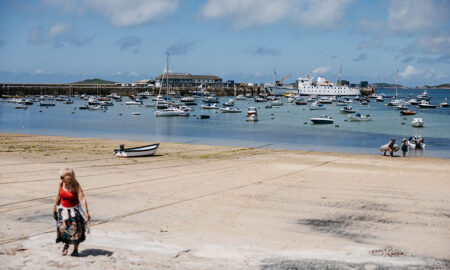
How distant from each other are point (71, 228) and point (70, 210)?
1.23 feet

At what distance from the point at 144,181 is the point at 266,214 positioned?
6625 mm

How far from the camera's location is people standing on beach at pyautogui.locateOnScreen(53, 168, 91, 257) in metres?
8.55

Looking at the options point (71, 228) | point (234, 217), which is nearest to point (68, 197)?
point (71, 228)

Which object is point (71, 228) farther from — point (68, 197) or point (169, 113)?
point (169, 113)

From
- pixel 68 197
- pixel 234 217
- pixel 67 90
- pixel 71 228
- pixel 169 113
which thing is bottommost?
pixel 234 217

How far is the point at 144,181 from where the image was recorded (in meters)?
18.4

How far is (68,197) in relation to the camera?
8.60 metres

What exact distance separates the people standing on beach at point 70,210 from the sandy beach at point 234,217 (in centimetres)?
51

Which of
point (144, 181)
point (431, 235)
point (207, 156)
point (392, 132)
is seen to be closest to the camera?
point (431, 235)

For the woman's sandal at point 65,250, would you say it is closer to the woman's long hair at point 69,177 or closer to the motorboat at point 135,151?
the woman's long hair at point 69,177

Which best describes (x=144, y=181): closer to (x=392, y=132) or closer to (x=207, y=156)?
(x=207, y=156)

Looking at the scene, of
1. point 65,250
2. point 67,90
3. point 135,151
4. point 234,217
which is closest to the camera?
point 65,250

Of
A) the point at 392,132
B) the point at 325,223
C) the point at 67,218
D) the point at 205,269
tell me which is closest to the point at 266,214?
the point at 325,223

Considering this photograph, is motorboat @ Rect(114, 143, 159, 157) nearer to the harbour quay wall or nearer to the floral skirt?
the floral skirt
